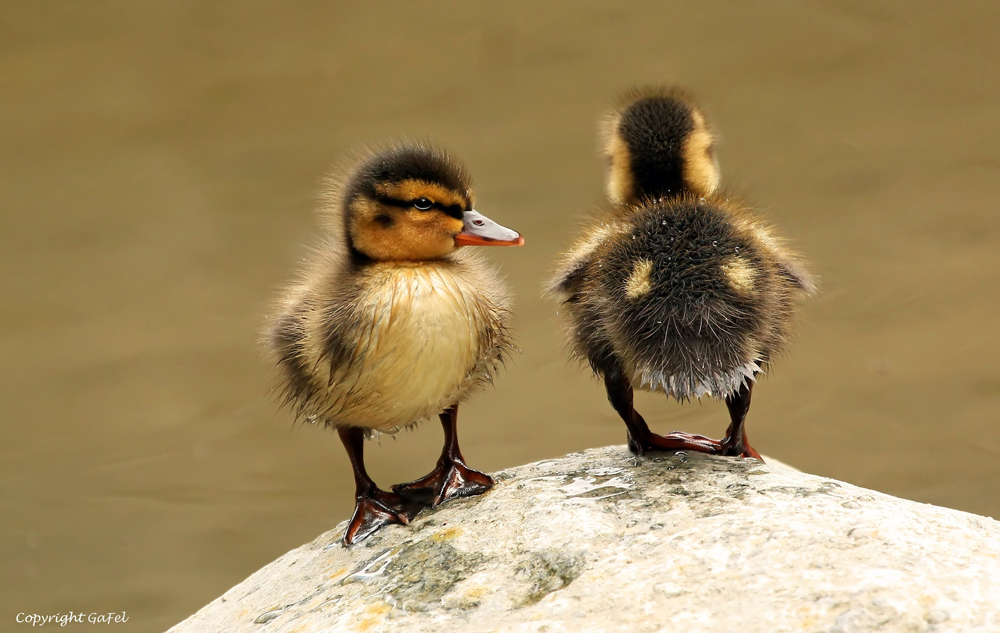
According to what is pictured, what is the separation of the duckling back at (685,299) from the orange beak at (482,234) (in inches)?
6.1

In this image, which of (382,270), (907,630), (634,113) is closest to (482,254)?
(382,270)

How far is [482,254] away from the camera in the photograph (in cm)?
168

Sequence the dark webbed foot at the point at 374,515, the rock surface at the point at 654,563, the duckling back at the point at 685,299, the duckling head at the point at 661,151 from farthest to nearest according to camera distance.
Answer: the duckling head at the point at 661,151
the dark webbed foot at the point at 374,515
the duckling back at the point at 685,299
the rock surface at the point at 654,563

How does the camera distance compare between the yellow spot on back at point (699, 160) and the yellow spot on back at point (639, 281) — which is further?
the yellow spot on back at point (699, 160)

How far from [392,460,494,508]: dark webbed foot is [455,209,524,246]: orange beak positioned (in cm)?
39

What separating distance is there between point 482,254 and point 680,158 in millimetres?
378

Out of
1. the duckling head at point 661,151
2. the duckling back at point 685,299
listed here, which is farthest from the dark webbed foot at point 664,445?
the duckling head at point 661,151

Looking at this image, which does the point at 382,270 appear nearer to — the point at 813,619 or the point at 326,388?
the point at 326,388

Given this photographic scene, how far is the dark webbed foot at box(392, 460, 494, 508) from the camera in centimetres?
158

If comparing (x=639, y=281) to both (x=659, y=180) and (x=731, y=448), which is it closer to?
(x=659, y=180)

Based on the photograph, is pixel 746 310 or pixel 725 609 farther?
pixel 746 310

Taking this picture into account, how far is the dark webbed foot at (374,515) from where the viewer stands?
5.05 ft

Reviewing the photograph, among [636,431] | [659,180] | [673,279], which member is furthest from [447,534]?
[659,180]

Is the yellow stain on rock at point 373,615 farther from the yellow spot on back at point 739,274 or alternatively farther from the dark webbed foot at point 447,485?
the yellow spot on back at point 739,274
